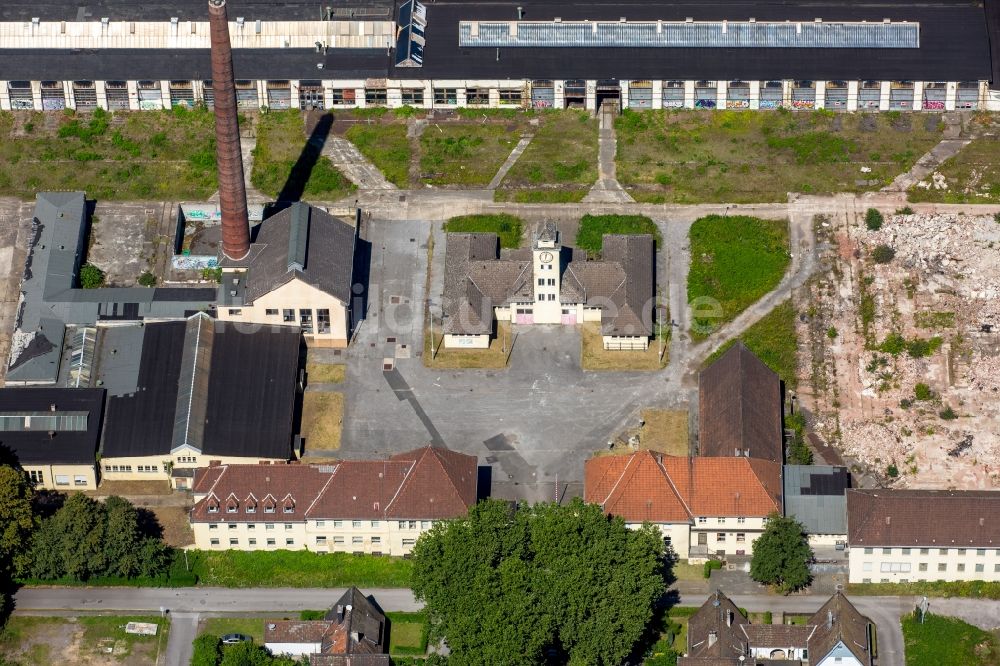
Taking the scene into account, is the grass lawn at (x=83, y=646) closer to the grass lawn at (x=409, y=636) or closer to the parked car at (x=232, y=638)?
the parked car at (x=232, y=638)

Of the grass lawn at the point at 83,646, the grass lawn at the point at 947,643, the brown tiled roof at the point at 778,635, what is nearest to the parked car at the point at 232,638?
the grass lawn at the point at 83,646

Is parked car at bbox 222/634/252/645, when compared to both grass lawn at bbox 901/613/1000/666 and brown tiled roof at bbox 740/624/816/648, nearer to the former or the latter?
brown tiled roof at bbox 740/624/816/648

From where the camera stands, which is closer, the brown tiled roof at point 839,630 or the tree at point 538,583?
the tree at point 538,583

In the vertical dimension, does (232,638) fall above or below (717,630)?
below

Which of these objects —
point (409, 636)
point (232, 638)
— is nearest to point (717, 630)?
point (409, 636)

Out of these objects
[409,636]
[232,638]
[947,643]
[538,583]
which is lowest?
[232,638]

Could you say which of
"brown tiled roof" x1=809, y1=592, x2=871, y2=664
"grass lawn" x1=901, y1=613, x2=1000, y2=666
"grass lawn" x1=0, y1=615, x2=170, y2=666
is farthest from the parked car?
"grass lawn" x1=901, y1=613, x2=1000, y2=666

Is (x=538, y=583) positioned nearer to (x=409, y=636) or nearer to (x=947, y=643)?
(x=409, y=636)
